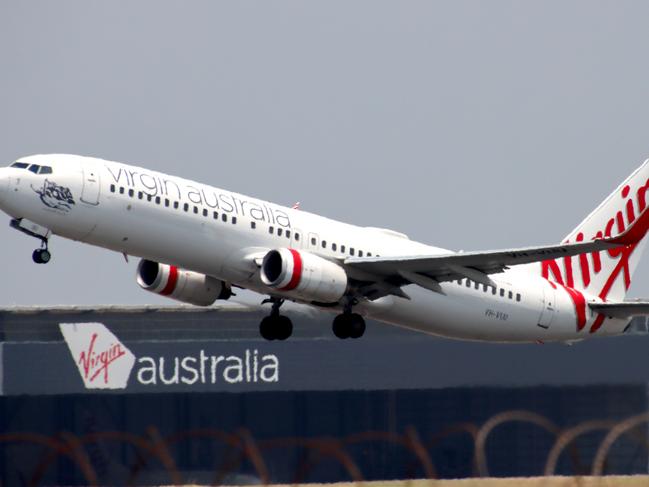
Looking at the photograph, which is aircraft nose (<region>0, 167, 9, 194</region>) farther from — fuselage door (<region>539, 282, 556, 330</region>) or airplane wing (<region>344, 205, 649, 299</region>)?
fuselage door (<region>539, 282, 556, 330</region>)

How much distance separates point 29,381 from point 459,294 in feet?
75.4

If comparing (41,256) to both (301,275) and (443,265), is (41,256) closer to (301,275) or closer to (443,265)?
(301,275)

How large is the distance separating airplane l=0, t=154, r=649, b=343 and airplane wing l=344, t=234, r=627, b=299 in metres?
0.04

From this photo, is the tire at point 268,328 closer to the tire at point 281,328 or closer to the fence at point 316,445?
the tire at point 281,328

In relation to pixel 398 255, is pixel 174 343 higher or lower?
higher

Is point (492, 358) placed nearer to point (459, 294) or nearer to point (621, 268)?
point (621, 268)

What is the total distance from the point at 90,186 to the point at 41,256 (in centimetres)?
239

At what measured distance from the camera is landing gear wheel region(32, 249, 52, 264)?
49188 millimetres

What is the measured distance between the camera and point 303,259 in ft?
167

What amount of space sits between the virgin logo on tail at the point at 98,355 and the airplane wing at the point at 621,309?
22.5 m

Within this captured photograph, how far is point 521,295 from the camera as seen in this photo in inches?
2229

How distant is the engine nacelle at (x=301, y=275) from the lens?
50.4m

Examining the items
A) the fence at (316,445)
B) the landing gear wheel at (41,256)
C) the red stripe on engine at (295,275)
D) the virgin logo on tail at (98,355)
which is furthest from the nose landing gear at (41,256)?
the virgin logo on tail at (98,355)

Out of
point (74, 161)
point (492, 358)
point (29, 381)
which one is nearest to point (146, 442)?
point (29, 381)
